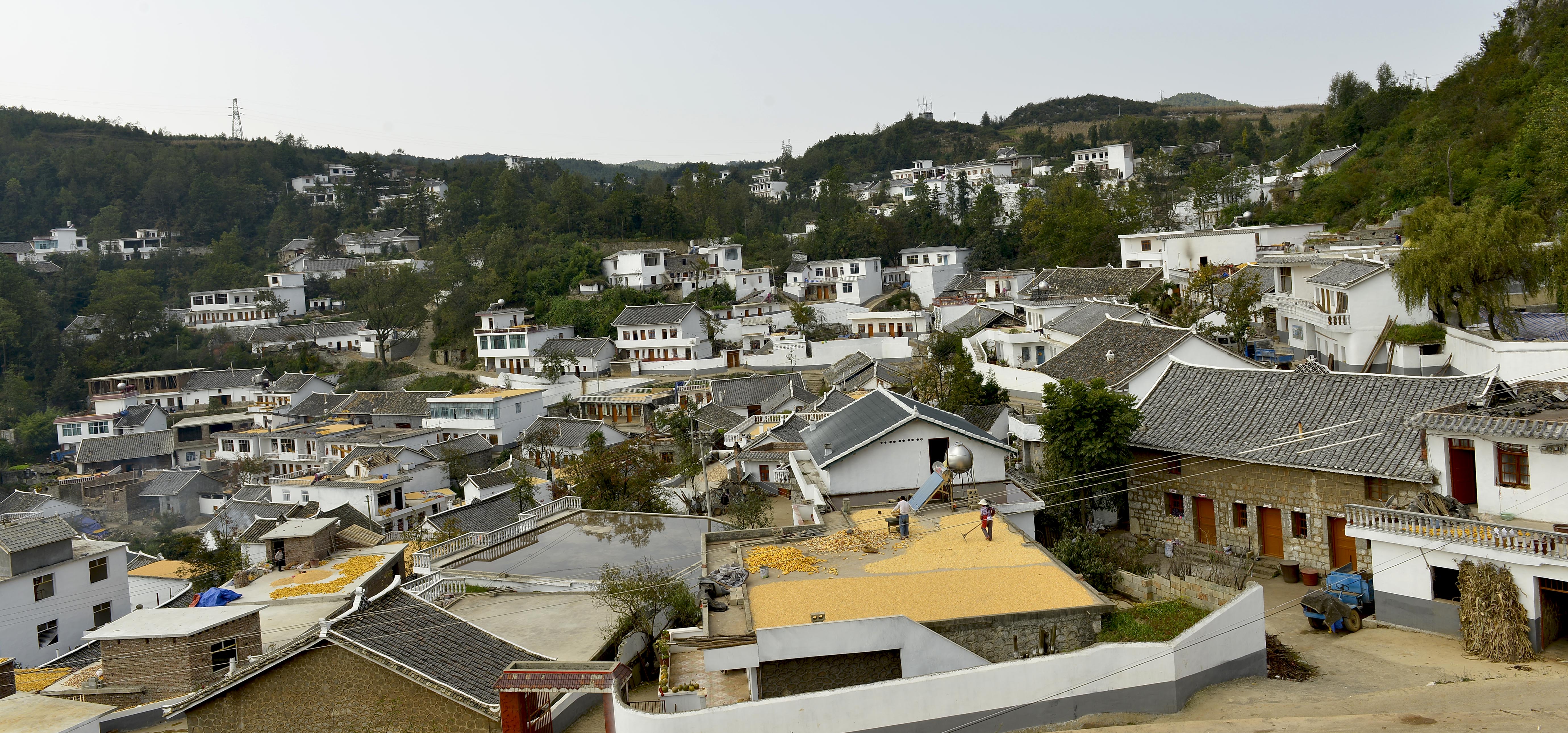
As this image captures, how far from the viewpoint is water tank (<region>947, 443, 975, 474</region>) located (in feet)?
48.7

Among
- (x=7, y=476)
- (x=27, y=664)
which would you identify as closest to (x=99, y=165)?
(x=7, y=476)

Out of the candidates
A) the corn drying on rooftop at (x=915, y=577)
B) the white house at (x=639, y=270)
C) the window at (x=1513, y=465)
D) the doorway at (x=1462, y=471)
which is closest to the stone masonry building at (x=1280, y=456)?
the doorway at (x=1462, y=471)

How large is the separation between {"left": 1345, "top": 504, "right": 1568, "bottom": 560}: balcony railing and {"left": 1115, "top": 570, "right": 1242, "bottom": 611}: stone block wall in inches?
78.8

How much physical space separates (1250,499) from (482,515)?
1740cm

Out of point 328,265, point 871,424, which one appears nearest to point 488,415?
point 871,424

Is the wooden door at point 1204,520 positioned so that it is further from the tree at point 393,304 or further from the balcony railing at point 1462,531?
the tree at point 393,304

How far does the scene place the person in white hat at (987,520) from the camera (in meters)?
13.6

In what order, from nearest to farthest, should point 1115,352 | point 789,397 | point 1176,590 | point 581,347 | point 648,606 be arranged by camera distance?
point 648,606, point 1176,590, point 1115,352, point 789,397, point 581,347

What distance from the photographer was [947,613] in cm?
1093

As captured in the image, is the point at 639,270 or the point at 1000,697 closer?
the point at 1000,697

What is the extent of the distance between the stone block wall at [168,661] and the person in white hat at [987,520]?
9.66 m

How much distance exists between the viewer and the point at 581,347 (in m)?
46.3

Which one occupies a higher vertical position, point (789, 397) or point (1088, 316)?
point (1088, 316)

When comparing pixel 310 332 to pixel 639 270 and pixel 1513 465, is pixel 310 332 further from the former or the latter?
pixel 1513 465
